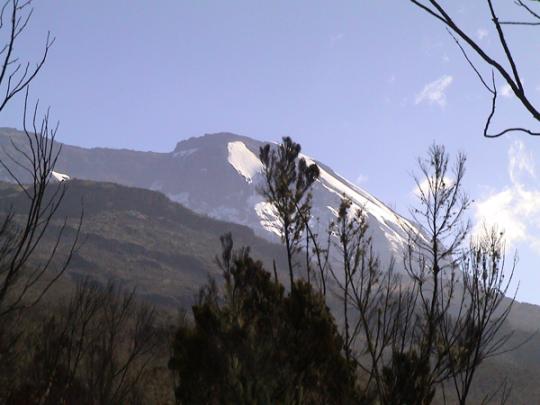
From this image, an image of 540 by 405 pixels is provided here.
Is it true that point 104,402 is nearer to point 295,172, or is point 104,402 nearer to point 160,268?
point 295,172

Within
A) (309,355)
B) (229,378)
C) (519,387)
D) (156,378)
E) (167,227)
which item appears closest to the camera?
(229,378)

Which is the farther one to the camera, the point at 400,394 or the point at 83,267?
the point at 83,267

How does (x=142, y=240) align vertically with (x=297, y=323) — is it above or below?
below

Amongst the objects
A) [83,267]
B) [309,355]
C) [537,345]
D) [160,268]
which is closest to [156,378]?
[309,355]

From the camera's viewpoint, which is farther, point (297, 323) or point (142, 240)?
point (142, 240)

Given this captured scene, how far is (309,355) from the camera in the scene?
782cm

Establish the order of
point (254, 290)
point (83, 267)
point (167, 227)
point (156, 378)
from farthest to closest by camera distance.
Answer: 1. point (167, 227)
2. point (83, 267)
3. point (156, 378)
4. point (254, 290)

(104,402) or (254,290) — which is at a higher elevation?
(254,290)

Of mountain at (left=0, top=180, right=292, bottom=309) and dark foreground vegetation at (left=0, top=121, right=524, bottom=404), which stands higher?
dark foreground vegetation at (left=0, top=121, right=524, bottom=404)

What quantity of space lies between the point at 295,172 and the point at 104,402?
6172mm

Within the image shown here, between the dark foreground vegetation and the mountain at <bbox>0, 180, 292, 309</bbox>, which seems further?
the mountain at <bbox>0, 180, 292, 309</bbox>

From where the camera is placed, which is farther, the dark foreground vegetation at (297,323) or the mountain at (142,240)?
the mountain at (142,240)

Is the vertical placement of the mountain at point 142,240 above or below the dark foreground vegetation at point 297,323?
below

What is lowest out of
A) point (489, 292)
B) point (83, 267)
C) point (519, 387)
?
point (83, 267)
